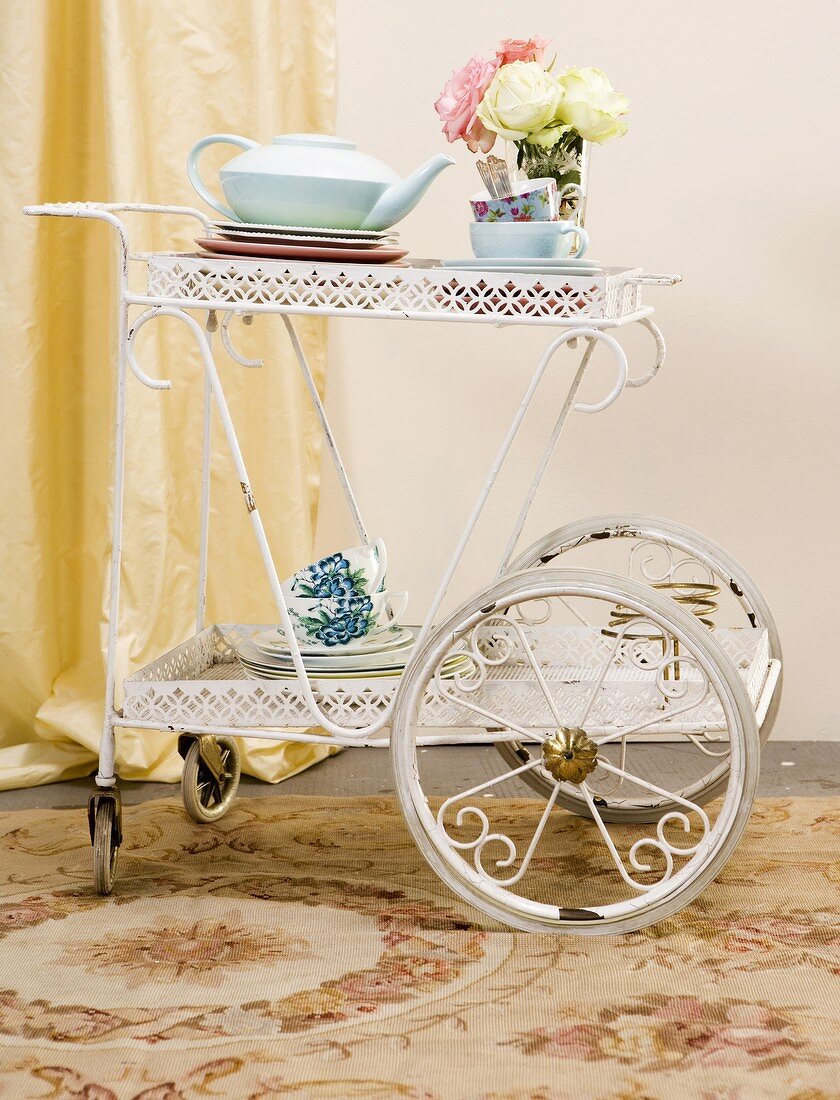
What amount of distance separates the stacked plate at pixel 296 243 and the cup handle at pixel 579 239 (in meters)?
0.20

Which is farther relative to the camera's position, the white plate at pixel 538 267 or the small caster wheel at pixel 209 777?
the small caster wheel at pixel 209 777

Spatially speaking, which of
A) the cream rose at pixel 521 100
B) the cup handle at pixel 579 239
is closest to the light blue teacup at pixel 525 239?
the cup handle at pixel 579 239

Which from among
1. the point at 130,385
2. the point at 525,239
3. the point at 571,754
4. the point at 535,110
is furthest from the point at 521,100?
the point at 130,385

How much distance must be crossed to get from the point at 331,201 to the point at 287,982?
839 millimetres

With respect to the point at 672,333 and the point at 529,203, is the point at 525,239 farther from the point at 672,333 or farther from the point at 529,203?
the point at 672,333

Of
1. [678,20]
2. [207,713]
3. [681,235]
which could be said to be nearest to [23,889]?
[207,713]

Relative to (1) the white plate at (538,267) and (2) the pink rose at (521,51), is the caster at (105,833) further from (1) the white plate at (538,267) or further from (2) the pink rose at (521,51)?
(2) the pink rose at (521,51)

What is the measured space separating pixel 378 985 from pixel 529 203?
2.79ft

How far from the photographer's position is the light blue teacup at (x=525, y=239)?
1.37 metres

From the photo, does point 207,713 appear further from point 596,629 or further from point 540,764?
point 596,629

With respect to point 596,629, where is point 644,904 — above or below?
below

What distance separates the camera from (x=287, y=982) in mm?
1287

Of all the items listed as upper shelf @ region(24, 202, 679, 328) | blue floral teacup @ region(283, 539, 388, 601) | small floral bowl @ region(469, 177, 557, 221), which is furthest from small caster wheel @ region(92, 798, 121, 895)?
small floral bowl @ region(469, 177, 557, 221)

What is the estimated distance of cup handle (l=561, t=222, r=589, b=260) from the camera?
1.37 metres
